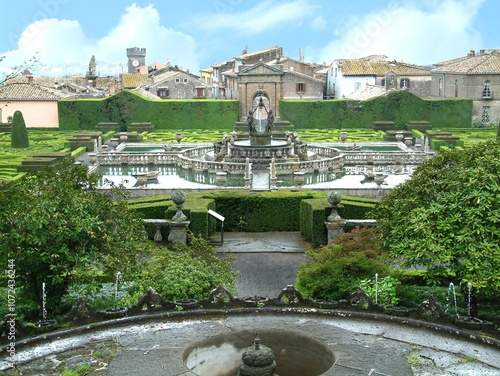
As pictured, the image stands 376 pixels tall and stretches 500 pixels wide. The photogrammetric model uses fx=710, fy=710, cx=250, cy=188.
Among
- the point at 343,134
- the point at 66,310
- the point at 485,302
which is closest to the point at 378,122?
the point at 343,134

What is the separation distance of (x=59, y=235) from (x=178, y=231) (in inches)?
332

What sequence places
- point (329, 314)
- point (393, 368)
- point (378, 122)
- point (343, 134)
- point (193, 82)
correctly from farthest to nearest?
point (193, 82), point (378, 122), point (343, 134), point (329, 314), point (393, 368)

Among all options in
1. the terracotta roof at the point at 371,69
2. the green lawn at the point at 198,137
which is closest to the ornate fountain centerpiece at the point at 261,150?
the green lawn at the point at 198,137

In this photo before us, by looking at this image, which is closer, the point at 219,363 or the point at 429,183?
the point at 219,363

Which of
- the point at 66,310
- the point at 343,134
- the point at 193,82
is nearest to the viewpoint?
the point at 66,310

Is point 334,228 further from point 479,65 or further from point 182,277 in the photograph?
point 479,65

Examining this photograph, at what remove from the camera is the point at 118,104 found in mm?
60375

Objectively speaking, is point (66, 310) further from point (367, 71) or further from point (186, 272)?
point (367, 71)

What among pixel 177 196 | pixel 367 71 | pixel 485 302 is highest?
pixel 367 71

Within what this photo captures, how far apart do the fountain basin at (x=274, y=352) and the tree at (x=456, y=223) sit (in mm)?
3578

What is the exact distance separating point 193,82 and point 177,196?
55.2 m

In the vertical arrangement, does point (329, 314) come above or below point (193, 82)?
below

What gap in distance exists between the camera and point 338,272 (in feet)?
54.7

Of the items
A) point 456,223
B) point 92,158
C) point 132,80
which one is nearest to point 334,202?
point 456,223
